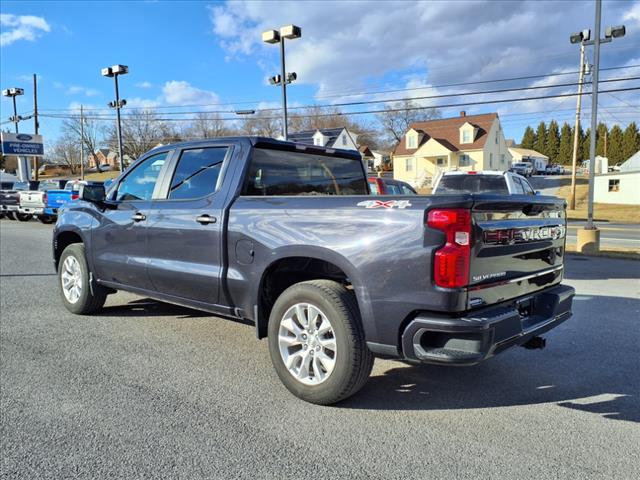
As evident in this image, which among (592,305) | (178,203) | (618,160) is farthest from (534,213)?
(618,160)

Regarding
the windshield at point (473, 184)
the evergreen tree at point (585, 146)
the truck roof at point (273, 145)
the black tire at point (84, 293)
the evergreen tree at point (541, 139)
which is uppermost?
the evergreen tree at point (541, 139)

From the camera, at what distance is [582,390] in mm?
3939

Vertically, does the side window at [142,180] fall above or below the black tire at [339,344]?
above

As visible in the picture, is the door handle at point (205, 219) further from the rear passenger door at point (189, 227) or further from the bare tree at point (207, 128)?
the bare tree at point (207, 128)

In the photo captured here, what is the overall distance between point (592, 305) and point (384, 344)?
4.68m

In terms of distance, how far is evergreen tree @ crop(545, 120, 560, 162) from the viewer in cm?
10288

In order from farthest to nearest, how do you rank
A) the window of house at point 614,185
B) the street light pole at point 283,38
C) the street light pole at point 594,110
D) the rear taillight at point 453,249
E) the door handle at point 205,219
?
1. the window of house at point 614,185
2. the street light pole at point 283,38
3. the street light pole at point 594,110
4. the door handle at point 205,219
5. the rear taillight at point 453,249

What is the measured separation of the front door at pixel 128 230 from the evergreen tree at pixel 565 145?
345 ft

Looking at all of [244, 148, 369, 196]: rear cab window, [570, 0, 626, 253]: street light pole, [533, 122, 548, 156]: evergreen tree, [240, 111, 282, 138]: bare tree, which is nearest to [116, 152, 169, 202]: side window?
[244, 148, 369, 196]: rear cab window

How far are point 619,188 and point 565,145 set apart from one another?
66.0 meters

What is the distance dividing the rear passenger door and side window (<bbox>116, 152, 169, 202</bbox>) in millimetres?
241

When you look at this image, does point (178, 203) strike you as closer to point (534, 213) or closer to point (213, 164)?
point (213, 164)

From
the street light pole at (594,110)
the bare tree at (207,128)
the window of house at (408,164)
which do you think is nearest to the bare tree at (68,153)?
the bare tree at (207,128)

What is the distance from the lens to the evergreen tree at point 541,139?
10631 cm
